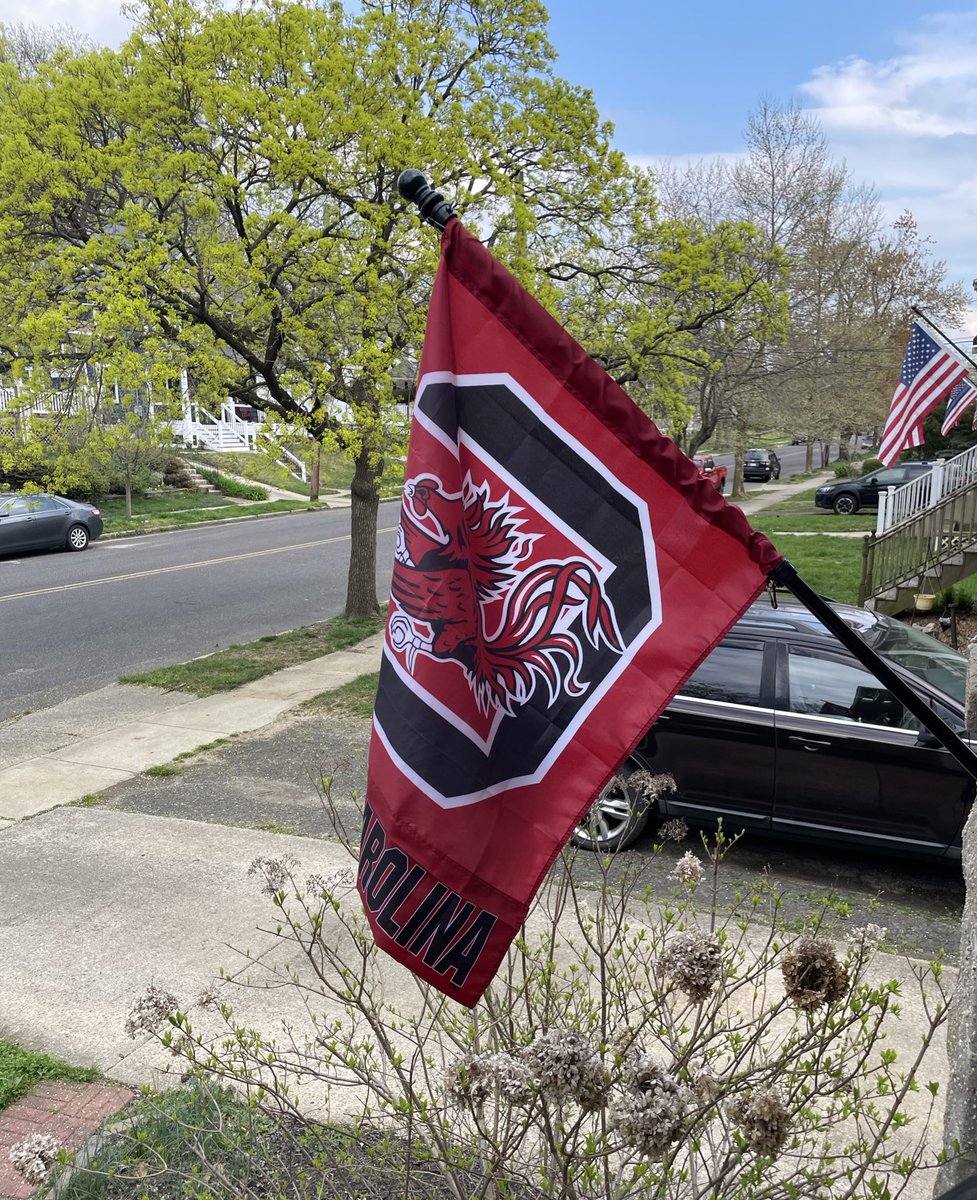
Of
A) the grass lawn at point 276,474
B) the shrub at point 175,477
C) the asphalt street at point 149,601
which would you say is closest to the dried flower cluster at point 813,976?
the asphalt street at point 149,601

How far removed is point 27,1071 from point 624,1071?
10.4ft

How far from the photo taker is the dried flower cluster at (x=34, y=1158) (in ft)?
7.70

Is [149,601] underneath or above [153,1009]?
underneath

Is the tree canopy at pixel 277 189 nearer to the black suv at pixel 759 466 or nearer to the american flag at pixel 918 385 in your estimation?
the american flag at pixel 918 385

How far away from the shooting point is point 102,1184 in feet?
10.9

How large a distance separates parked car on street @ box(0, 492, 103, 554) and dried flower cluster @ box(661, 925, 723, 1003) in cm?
2104

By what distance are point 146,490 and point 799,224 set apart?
21.5m

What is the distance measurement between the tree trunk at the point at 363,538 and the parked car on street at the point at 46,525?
1007 centimetres

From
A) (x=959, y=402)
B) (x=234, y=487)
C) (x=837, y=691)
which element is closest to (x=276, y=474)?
(x=234, y=487)

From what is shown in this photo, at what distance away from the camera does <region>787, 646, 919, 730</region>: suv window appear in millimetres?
5805

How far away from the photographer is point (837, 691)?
6.00m

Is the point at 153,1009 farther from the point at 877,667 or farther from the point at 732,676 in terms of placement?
the point at 732,676

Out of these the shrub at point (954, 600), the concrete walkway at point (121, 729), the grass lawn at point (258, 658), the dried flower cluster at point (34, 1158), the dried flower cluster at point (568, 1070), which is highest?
the dried flower cluster at point (568, 1070)

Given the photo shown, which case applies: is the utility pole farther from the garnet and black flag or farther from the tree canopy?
the tree canopy
